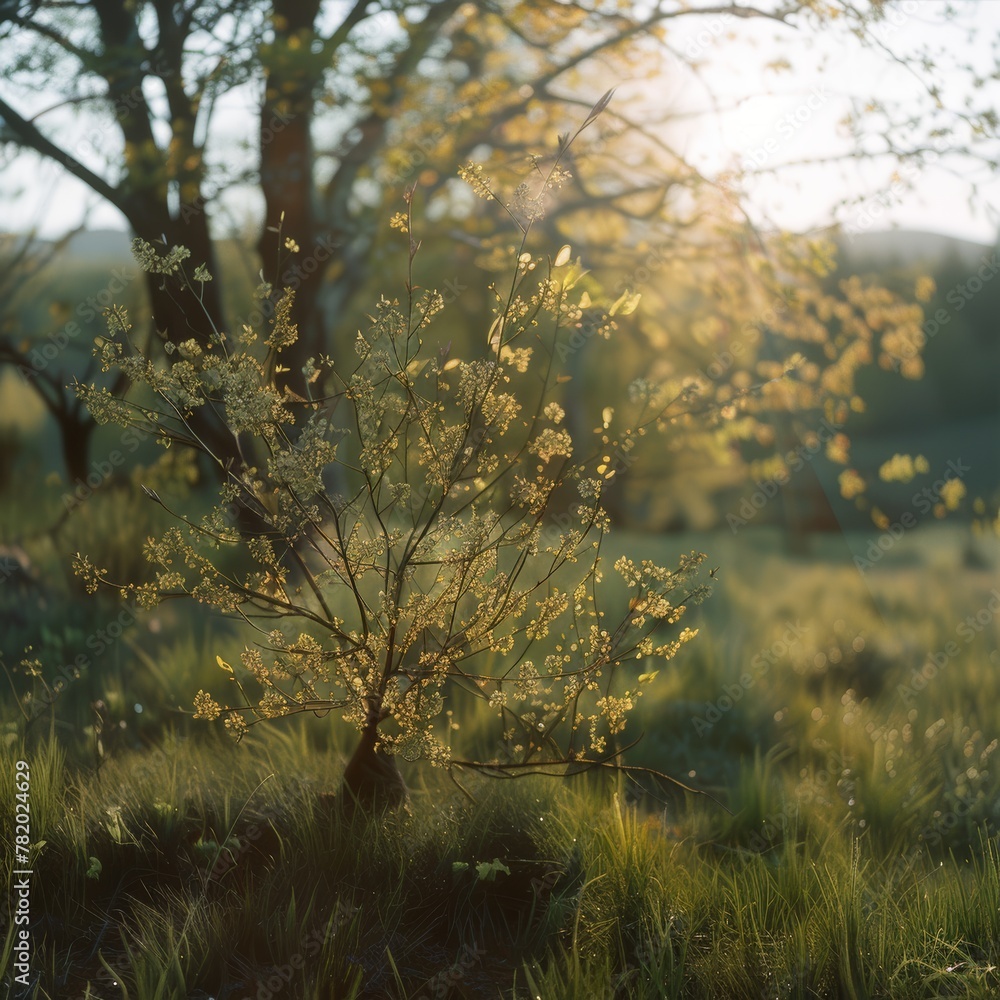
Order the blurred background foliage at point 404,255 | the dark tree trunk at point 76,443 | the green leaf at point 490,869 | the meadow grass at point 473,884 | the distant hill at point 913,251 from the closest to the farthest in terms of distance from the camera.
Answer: the meadow grass at point 473,884 < the green leaf at point 490,869 < the blurred background foliage at point 404,255 < the dark tree trunk at point 76,443 < the distant hill at point 913,251

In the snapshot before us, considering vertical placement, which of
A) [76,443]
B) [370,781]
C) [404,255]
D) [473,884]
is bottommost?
[473,884]

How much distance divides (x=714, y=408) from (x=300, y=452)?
1848mm

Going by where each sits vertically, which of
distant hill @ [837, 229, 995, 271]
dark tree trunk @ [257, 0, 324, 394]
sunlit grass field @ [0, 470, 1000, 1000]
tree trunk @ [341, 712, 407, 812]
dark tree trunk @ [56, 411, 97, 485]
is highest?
distant hill @ [837, 229, 995, 271]

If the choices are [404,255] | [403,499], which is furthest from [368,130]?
[403,499]

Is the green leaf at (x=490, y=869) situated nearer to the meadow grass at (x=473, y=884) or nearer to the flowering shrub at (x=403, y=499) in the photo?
the meadow grass at (x=473, y=884)

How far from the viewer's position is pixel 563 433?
10.7ft

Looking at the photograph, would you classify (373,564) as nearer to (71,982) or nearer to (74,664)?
(71,982)

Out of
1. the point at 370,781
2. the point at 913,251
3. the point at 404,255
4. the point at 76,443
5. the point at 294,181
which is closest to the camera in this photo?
the point at 370,781

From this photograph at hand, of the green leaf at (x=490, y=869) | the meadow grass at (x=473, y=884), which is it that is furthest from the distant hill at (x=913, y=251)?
the green leaf at (x=490, y=869)

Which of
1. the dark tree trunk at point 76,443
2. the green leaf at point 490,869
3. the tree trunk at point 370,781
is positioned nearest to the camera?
the green leaf at point 490,869

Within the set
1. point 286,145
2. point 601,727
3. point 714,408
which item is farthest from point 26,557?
point 714,408

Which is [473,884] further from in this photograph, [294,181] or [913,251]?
[913,251]

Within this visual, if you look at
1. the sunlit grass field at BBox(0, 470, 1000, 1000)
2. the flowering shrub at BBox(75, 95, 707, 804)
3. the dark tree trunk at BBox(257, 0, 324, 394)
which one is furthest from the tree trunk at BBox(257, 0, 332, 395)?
the flowering shrub at BBox(75, 95, 707, 804)

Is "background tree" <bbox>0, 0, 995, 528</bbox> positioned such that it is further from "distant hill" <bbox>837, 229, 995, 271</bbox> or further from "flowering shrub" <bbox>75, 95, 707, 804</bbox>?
"distant hill" <bbox>837, 229, 995, 271</bbox>
